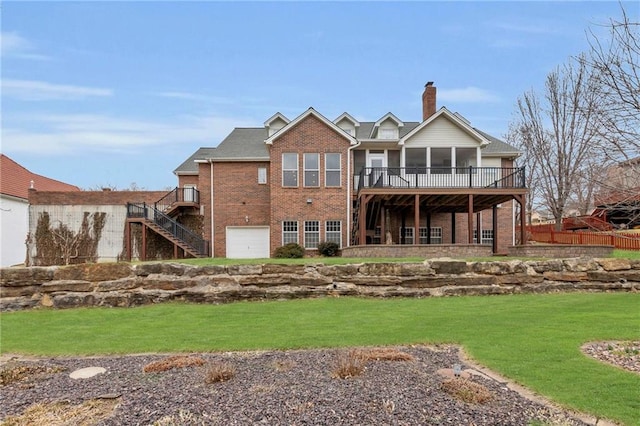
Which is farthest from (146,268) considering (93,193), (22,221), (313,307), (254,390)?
(22,221)

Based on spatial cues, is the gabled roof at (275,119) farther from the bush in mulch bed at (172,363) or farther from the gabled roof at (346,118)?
the bush in mulch bed at (172,363)

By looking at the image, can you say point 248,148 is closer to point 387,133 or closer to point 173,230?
point 173,230

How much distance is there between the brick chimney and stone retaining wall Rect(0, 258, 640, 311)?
571 inches

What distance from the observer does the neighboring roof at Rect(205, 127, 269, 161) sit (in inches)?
864

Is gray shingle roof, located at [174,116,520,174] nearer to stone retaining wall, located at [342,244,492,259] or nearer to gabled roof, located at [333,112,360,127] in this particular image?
gabled roof, located at [333,112,360,127]

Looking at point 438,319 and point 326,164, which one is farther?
point 326,164

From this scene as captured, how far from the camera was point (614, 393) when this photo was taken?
13.1ft

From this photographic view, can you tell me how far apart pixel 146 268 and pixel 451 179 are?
589 inches

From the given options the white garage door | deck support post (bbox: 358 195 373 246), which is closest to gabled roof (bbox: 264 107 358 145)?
deck support post (bbox: 358 195 373 246)

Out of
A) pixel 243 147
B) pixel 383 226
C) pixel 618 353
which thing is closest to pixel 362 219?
pixel 383 226

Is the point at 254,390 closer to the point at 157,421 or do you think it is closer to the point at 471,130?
the point at 157,421

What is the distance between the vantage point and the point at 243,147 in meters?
23.2

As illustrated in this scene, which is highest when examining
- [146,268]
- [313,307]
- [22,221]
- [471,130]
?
[471,130]

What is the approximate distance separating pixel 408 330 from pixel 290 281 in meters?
4.23
